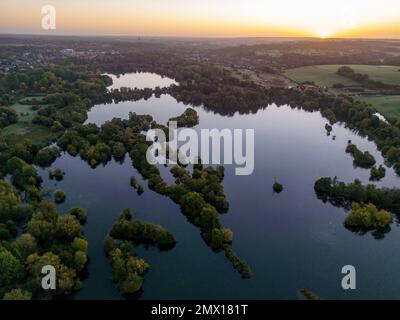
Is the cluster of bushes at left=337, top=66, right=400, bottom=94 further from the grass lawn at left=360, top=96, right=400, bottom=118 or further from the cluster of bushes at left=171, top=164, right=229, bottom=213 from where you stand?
the cluster of bushes at left=171, top=164, right=229, bottom=213

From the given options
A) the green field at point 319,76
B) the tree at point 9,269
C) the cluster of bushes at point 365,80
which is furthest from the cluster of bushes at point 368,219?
the green field at point 319,76

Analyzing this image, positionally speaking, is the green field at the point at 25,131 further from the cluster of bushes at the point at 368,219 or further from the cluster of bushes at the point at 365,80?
the cluster of bushes at the point at 365,80

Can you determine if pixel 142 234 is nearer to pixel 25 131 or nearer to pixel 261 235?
pixel 261 235

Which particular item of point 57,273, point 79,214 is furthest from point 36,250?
point 79,214
